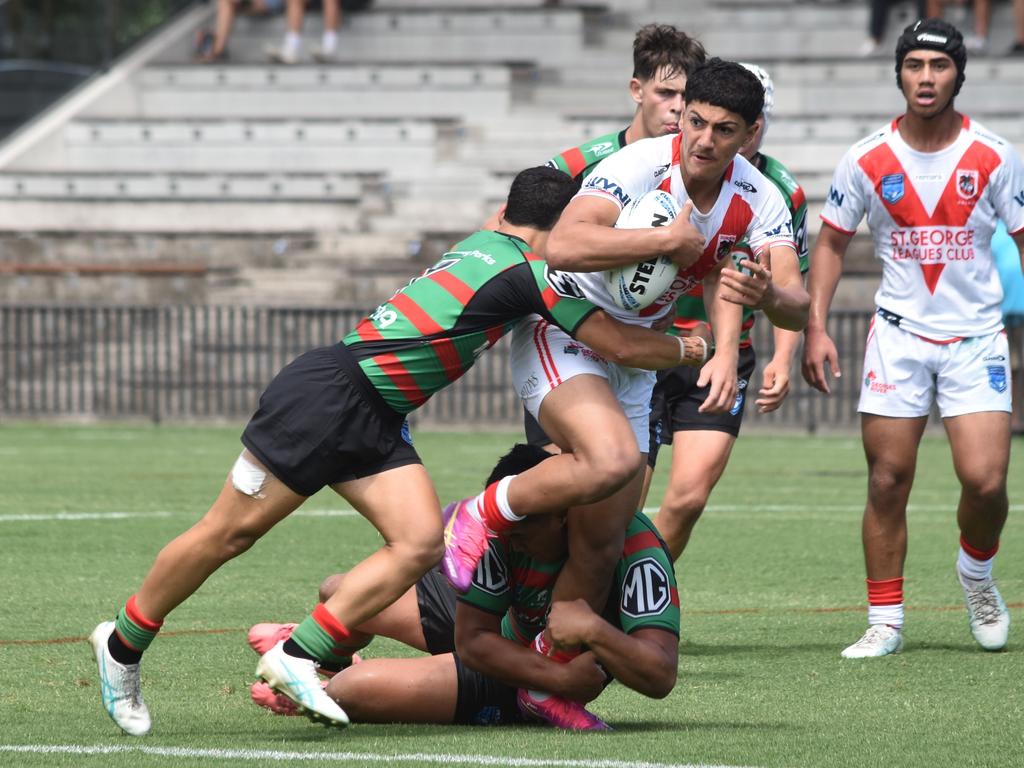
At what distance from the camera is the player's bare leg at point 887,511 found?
737 centimetres

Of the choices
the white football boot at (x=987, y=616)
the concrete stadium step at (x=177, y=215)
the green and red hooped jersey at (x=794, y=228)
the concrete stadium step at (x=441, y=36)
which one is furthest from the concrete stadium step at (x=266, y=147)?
the white football boot at (x=987, y=616)

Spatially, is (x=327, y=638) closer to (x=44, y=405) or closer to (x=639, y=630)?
(x=639, y=630)

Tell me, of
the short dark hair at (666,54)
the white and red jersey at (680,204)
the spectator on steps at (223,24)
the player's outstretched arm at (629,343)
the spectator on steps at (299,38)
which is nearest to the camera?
the player's outstretched arm at (629,343)

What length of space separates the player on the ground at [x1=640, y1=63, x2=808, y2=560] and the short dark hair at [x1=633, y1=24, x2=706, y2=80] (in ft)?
1.15

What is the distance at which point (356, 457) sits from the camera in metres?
5.67

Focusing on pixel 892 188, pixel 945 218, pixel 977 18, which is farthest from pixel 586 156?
pixel 977 18

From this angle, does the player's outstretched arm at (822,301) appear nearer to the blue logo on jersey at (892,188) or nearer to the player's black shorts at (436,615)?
the blue logo on jersey at (892,188)

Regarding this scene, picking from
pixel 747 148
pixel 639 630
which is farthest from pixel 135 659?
pixel 747 148

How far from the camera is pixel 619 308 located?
19.6 feet

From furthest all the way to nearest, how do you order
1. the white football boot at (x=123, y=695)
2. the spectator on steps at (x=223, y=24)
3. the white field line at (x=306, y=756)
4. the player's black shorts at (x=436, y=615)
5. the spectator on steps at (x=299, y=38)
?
the spectator on steps at (x=223, y=24)
the spectator on steps at (x=299, y=38)
the player's black shorts at (x=436, y=615)
the white football boot at (x=123, y=695)
the white field line at (x=306, y=756)

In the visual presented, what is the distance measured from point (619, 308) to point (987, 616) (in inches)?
92.4

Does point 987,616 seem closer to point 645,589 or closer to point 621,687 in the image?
point 621,687

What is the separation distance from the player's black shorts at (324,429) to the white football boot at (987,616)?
274 cm

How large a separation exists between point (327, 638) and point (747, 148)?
280 cm
